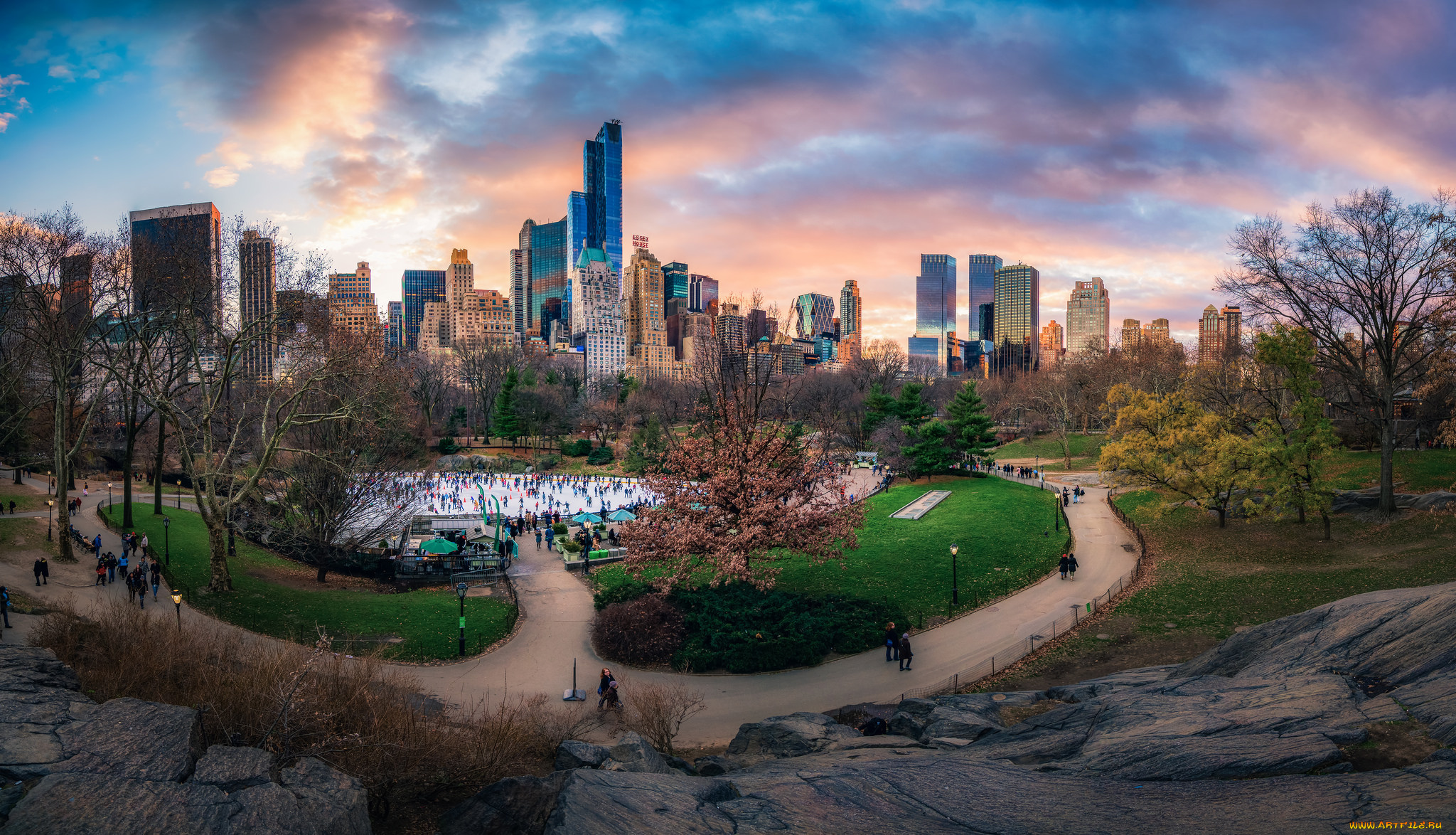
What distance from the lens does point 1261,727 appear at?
8.41m

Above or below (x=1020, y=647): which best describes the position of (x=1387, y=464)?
above

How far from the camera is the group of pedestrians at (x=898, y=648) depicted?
56.5 ft

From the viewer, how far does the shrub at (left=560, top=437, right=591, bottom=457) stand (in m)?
69.8

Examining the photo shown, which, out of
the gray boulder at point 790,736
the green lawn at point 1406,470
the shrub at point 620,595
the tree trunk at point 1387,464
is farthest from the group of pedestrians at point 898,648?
the green lawn at point 1406,470

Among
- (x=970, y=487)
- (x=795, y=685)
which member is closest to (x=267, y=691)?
(x=795, y=685)

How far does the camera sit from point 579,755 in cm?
1009

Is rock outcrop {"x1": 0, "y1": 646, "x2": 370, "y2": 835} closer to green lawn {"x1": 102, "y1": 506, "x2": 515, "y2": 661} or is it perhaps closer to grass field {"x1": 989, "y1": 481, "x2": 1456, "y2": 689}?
green lawn {"x1": 102, "y1": 506, "x2": 515, "y2": 661}

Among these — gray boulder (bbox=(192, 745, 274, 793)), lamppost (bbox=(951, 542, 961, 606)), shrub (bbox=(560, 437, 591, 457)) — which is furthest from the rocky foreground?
shrub (bbox=(560, 437, 591, 457))

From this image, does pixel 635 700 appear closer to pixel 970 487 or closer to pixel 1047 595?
pixel 1047 595

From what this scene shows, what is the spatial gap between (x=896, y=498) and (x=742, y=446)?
1052 inches

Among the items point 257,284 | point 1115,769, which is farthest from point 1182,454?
point 257,284

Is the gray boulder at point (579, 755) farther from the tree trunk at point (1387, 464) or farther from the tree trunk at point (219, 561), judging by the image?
the tree trunk at point (1387, 464)

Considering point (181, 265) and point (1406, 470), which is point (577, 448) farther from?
point (1406, 470)

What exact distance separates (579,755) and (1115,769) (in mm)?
7221
